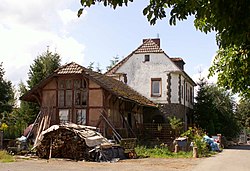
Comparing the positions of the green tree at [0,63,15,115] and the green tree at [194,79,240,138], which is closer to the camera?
the green tree at [0,63,15,115]

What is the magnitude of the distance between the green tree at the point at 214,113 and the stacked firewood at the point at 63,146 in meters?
19.4

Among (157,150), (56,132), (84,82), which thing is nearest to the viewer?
(56,132)

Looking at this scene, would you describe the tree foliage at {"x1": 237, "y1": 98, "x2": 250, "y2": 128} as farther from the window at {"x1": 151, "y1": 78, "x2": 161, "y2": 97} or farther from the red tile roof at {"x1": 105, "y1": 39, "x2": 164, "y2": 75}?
the red tile roof at {"x1": 105, "y1": 39, "x2": 164, "y2": 75}

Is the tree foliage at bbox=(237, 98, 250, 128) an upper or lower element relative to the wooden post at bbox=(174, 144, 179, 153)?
upper

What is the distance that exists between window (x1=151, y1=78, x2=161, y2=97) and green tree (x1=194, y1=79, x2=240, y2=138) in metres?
5.60

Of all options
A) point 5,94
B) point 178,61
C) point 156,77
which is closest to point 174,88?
point 156,77

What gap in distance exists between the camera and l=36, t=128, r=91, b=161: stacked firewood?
2373cm

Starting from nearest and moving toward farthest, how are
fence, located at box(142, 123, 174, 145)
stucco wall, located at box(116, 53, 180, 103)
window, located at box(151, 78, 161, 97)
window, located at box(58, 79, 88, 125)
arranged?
1. window, located at box(58, 79, 88, 125)
2. fence, located at box(142, 123, 174, 145)
3. stucco wall, located at box(116, 53, 180, 103)
4. window, located at box(151, 78, 161, 97)

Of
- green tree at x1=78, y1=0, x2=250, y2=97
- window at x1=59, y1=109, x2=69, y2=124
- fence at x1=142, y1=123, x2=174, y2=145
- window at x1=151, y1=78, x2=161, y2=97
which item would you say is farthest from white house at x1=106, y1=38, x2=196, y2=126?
green tree at x1=78, y1=0, x2=250, y2=97

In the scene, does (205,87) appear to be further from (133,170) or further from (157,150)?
(133,170)

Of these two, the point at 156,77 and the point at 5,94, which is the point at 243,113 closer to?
the point at 156,77

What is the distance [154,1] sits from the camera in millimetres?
4527

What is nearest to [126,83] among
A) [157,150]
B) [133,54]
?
[133,54]

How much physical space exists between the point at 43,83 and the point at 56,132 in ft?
23.8
